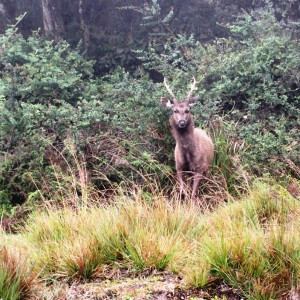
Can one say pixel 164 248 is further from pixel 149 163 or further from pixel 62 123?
pixel 62 123

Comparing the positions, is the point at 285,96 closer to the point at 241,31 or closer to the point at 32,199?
the point at 241,31

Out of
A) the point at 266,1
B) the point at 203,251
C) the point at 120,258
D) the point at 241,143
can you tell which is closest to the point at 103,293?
the point at 120,258

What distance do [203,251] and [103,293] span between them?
976 millimetres

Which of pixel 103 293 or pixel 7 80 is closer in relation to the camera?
pixel 103 293

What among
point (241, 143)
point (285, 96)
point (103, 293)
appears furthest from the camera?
point (285, 96)

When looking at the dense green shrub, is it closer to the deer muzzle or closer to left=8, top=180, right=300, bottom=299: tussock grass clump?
the deer muzzle

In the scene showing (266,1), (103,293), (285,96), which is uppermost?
(266,1)

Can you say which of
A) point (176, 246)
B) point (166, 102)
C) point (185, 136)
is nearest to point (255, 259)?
point (176, 246)

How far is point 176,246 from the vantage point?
16.7 feet

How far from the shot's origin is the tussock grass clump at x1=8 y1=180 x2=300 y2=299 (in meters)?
4.64

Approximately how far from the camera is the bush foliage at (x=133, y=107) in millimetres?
9773

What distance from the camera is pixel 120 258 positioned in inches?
202

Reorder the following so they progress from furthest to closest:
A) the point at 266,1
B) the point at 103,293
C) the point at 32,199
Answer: the point at 266,1, the point at 32,199, the point at 103,293

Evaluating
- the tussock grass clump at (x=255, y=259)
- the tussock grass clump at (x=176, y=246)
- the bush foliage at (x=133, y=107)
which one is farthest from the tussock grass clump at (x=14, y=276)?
the bush foliage at (x=133, y=107)
